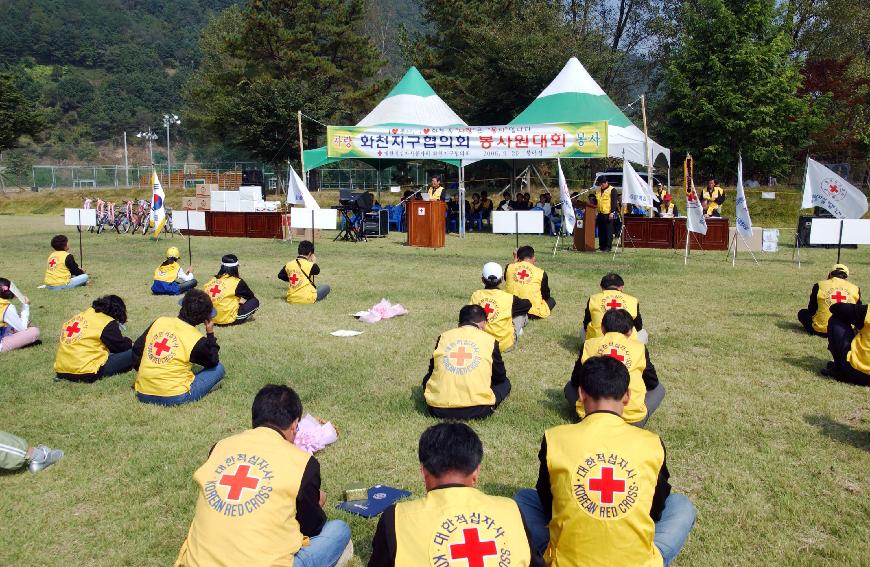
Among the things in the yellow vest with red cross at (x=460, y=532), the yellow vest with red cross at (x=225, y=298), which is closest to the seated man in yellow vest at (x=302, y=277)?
the yellow vest with red cross at (x=225, y=298)

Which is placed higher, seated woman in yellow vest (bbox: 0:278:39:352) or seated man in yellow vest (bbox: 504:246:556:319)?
seated man in yellow vest (bbox: 504:246:556:319)

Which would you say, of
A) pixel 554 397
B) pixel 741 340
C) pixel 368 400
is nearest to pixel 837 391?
pixel 741 340

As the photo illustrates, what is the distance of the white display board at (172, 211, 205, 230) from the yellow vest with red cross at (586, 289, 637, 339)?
16.2 meters

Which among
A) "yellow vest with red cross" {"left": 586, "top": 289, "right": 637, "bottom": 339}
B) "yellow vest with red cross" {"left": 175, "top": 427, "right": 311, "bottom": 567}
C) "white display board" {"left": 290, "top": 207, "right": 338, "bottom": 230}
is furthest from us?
"white display board" {"left": 290, "top": 207, "right": 338, "bottom": 230}

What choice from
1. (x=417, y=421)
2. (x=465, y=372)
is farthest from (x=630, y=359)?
(x=417, y=421)

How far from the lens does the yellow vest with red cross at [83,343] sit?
709 centimetres

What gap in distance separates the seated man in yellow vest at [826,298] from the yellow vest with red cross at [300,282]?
7.25 m

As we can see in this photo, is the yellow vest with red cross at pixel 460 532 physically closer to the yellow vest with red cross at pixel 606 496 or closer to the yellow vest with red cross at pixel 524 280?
the yellow vest with red cross at pixel 606 496

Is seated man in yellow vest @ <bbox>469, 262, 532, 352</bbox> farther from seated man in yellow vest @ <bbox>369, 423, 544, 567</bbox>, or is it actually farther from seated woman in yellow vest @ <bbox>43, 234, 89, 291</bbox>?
seated woman in yellow vest @ <bbox>43, 234, 89, 291</bbox>

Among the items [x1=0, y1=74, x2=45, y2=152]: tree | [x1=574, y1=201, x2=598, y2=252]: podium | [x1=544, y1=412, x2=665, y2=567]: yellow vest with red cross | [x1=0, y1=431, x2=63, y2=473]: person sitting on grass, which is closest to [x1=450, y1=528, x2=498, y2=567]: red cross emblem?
[x1=544, y1=412, x2=665, y2=567]: yellow vest with red cross

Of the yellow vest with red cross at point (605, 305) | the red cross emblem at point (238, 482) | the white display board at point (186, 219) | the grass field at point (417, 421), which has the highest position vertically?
the white display board at point (186, 219)

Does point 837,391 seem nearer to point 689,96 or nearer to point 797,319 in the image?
point 797,319

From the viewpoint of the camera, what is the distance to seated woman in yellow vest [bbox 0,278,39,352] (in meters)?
8.52

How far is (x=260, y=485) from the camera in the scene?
3248 mm
